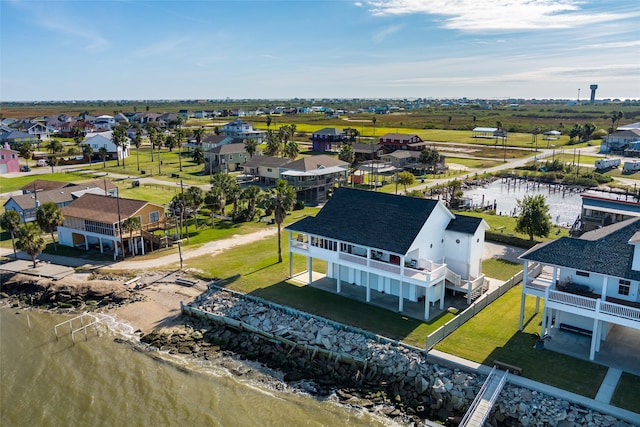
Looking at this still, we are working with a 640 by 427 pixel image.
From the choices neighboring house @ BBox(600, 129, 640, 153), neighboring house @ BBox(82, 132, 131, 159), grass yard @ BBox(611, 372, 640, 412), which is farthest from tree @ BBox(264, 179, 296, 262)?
neighboring house @ BBox(600, 129, 640, 153)

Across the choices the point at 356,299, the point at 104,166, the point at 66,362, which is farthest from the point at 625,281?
the point at 104,166

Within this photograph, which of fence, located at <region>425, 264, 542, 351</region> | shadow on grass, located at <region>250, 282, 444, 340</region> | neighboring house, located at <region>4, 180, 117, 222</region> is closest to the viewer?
fence, located at <region>425, 264, 542, 351</region>

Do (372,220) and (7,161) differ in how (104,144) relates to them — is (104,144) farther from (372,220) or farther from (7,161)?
(372,220)

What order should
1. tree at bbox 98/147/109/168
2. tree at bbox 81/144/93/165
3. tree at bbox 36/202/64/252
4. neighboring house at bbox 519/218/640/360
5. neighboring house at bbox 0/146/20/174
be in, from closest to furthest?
1. neighboring house at bbox 519/218/640/360
2. tree at bbox 36/202/64/252
3. neighboring house at bbox 0/146/20/174
4. tree at bbox 98/147/109/168
5. tree at bbox 81/144/93/165

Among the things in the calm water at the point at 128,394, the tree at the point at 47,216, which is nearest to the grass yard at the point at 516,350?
the calm water at the point at 128,394

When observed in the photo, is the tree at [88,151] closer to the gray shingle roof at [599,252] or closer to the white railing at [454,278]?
the white railing at [454,278]

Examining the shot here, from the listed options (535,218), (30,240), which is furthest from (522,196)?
(30,240)

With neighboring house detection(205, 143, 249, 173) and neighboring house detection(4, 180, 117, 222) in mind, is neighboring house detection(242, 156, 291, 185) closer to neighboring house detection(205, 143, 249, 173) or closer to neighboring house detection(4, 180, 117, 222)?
neighboring house detection(205, 143, 249, 173)
